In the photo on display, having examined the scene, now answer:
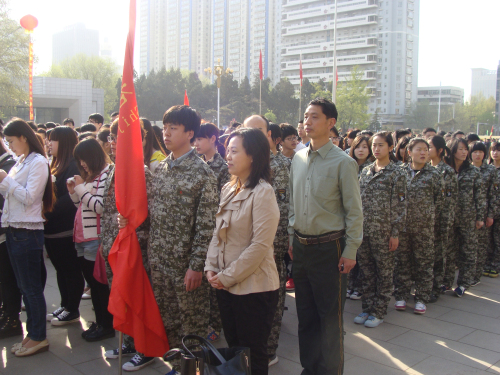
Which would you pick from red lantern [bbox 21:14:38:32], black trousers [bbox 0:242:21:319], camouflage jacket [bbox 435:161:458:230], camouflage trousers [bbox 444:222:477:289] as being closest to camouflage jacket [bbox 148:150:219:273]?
black trousers [bbox 0:242:21:319]

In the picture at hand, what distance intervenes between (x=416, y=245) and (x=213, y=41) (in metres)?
105

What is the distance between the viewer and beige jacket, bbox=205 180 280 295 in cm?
245

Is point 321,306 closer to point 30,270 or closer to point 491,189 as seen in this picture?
point 30,270

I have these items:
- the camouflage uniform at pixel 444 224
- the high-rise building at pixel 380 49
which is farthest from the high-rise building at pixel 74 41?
the camouflage uniform at pixel 444 224

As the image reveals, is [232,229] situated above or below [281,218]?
above

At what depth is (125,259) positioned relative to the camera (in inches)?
120

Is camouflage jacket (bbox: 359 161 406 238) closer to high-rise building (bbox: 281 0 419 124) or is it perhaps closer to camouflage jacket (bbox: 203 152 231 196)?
camouflage jacket (bbox: 203 152 231 196)

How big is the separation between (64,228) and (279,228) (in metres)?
2.09

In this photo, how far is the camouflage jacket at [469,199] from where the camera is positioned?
5.66 meters

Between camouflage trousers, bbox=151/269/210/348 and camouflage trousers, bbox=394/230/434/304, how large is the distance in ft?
8.91

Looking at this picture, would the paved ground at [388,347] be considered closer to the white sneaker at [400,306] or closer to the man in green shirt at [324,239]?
the white sneaker at [400,306]

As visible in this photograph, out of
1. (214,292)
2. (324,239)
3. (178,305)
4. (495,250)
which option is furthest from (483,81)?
(178,305)

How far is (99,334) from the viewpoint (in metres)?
3.84

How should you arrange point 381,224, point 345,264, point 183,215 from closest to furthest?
1. point 345,264
2. point 183,215
3. point 381,224
